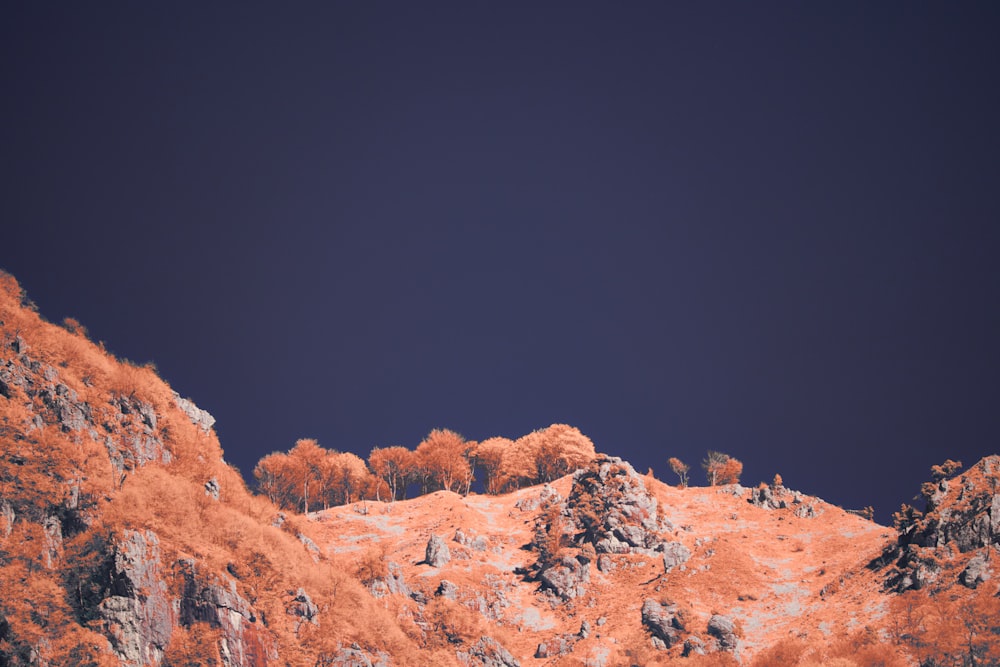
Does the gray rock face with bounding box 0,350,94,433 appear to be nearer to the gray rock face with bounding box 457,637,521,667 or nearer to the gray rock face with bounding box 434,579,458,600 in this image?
the gray rock face with bounding box 434,579,458,600

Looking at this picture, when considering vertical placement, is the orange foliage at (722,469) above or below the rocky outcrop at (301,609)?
above

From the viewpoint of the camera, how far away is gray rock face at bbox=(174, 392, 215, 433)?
7369cm

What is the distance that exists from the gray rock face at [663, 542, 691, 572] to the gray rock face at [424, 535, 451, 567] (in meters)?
30.3

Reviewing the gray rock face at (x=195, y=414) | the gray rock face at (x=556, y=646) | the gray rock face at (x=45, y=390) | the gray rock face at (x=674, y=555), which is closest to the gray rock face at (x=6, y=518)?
the gray rock face at (x=45, y=390)

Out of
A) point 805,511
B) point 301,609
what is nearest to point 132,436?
point 301,609

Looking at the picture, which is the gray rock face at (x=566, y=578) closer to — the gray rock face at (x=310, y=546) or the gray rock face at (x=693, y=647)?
the gray rock face at (x=693, y=647)

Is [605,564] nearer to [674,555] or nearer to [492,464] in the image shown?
[674,555]

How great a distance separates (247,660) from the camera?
48.1 meters

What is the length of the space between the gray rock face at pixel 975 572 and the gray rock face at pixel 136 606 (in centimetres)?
7210

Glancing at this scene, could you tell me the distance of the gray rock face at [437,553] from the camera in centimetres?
8550

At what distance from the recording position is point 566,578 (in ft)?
283

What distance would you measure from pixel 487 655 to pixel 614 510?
33.5m

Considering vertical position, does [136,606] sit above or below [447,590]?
below

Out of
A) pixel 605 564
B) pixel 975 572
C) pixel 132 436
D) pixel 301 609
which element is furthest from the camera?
pixel 605 564
